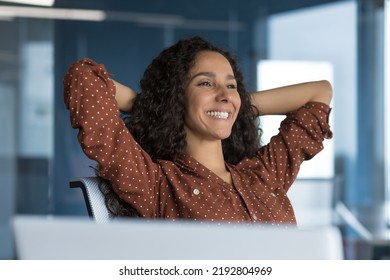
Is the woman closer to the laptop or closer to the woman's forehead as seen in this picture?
the woman's forehead

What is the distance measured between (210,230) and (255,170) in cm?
142

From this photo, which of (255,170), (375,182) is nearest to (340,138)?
(375,182)

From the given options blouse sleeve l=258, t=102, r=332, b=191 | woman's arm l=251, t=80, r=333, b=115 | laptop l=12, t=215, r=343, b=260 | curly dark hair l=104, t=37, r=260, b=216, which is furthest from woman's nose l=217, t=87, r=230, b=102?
laptop l=12, t=215, r=343, b=260

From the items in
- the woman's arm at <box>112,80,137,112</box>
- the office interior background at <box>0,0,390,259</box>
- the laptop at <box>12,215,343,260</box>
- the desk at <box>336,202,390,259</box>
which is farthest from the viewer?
the desk at <box>336,202,390,259</box>

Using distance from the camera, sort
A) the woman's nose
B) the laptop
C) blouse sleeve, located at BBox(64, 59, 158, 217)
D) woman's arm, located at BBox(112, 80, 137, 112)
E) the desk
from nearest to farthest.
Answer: the laptop, blouse sleeve, located at BBox(64, 59, 158, 217), the woman's nose, woman's arm, located at BBox(112, 80, 137, 112), the desk

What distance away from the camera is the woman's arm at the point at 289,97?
2.36 metres

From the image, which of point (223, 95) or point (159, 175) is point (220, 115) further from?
point (159, 175)

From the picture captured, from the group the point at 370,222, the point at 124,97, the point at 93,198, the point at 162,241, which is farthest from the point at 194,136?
the point at 370,222

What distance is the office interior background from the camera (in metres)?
4.77

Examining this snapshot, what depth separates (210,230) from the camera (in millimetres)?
709

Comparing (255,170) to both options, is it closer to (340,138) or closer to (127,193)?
(127,193)

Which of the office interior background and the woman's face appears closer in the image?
the woman's face

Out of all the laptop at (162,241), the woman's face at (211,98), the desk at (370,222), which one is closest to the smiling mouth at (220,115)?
the woman's face at (211,98)

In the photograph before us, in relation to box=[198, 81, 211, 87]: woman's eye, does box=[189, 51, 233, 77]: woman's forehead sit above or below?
above
